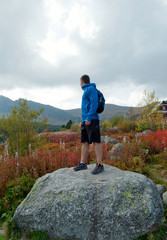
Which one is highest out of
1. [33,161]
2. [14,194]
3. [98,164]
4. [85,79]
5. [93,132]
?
[85,79]

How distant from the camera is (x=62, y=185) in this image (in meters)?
3.01

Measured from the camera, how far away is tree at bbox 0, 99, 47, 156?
294 inches

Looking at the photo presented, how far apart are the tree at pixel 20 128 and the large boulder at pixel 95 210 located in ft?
16.2

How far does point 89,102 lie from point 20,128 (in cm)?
475

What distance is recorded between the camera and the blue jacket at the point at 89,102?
381 cm

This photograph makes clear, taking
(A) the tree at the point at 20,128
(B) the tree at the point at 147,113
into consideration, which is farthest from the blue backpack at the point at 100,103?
(B) the tree at the point at 147,113

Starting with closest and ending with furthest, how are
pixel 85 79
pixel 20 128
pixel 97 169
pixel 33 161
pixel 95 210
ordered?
pixel 95 210, pixel 97 169, pixel 85 79, pixel 33 161, pixel 20 128

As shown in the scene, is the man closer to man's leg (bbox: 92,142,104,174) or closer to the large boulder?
man's leg (bbox: 92,142,104,174)

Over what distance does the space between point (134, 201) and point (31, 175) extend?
121 inches

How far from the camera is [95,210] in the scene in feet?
8.43

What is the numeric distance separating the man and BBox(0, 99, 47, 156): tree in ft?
13.8

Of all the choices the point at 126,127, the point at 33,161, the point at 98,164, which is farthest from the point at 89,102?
the point at 126,127

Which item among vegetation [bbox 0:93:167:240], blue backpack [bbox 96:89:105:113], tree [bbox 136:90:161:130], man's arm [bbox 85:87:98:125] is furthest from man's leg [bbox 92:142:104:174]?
tree [bbox 136:90:161:130]

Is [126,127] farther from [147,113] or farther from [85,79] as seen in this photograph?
[85,79]
